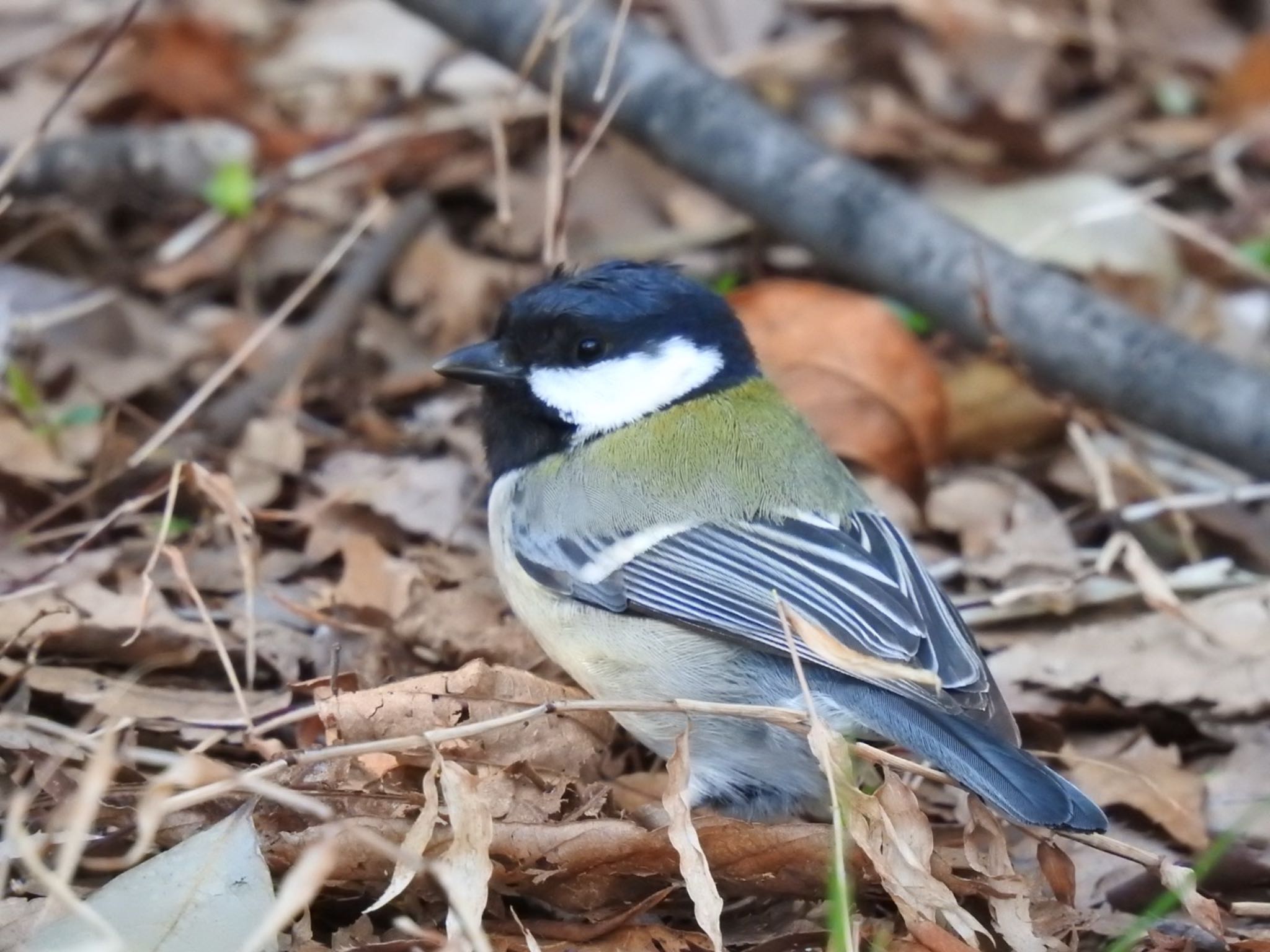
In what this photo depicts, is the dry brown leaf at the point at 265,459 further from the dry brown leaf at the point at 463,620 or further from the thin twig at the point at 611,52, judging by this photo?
the thin twig at the point at 611,52

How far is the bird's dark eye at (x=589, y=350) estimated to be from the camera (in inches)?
102

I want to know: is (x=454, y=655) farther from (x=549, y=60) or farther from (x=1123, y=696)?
(x=549, y=60)

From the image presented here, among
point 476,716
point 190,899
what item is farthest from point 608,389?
point 190,899

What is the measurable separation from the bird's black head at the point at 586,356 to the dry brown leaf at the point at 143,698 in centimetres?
60

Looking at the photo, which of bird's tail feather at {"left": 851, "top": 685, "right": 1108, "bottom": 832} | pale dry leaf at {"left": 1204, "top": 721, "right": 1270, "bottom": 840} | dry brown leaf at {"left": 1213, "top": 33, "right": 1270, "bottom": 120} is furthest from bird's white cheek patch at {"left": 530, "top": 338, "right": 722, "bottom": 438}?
dry brown leaf at {"left": 1213, "top": 33, "right": 1270, "bottom": 120}

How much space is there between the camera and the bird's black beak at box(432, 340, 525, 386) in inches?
103

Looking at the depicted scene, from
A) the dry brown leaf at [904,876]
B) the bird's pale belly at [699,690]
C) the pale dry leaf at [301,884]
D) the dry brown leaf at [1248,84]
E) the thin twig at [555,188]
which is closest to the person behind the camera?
the pale dry leaf at [301,884]

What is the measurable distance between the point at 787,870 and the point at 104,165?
264 cm

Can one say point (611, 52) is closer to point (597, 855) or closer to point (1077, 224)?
point (1077, 224)

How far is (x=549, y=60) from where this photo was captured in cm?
349

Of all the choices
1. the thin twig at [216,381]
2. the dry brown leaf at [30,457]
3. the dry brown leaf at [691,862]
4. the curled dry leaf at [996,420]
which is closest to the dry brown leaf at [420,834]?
the dry brown leaf at [691,862]

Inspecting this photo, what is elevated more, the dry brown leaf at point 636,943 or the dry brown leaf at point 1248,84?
the dry brown leaf at point 1248,84

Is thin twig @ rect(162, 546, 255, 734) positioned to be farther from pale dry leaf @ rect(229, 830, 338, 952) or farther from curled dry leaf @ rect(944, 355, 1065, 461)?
curled dry leaf @ rect(944, 355, 1065, 461)

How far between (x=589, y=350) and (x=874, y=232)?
1.14 metres
